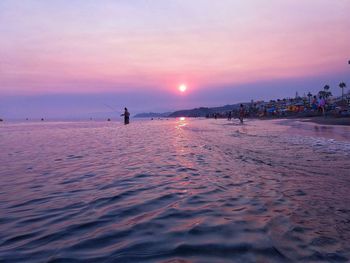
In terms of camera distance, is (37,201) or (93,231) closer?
(93,231)

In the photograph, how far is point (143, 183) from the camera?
734 cm

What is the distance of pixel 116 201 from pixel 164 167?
13.0ft

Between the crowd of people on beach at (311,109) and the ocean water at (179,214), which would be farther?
the crowd of people on beach at (311,109)

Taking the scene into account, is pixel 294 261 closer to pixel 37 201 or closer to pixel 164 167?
pixel 37 201

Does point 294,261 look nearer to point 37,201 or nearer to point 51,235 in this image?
point 51,235

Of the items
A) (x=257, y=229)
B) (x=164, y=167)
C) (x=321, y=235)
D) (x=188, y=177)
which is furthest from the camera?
(x=164, y=167)

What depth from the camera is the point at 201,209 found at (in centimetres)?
512

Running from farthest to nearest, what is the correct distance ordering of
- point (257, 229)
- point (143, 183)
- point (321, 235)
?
point (143, 183) < point (257, 229) < point (321, 235)

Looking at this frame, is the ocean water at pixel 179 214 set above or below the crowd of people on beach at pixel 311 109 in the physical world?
below

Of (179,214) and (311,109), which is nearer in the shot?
(179,214)

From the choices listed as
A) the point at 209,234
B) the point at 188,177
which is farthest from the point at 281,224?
the point at 188,177

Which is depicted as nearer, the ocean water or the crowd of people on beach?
the ocean water

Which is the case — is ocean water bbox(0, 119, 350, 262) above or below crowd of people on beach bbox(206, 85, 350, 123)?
below

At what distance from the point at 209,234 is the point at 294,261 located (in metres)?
1.19
